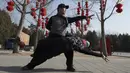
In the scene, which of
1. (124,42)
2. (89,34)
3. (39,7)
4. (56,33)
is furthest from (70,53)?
(89,34)

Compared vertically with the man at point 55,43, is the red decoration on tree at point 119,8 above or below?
above

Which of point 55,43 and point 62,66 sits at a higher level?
point 55,43

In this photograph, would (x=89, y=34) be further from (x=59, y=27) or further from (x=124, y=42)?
(x=59, y=27)

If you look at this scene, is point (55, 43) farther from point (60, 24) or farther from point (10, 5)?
point (10, 5)

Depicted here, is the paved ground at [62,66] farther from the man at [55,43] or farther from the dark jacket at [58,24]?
the dark jacket at [58,24]

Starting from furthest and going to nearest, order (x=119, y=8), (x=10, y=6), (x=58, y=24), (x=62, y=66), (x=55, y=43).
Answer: (x=10, y=6) → (x=119, y=8) → (x=62, y=66) → (x=58, y=24) → (x=55, y=43)

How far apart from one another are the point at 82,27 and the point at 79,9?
19.9ft

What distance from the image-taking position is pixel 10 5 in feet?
76.9

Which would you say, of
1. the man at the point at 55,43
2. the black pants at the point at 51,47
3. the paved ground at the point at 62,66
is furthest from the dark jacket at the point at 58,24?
the paved ground at the point at 62,66

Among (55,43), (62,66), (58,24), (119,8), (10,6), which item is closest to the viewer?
(55,43)

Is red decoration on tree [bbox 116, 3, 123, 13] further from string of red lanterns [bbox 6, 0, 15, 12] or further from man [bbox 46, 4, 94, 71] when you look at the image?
man [bbox 46, 4, 94, 71]

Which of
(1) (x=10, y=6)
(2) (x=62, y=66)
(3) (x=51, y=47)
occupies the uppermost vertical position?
(1) (x=10, y=6)

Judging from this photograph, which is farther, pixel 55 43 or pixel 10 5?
pixel 10 5

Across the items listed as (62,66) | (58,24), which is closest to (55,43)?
(58,24)
